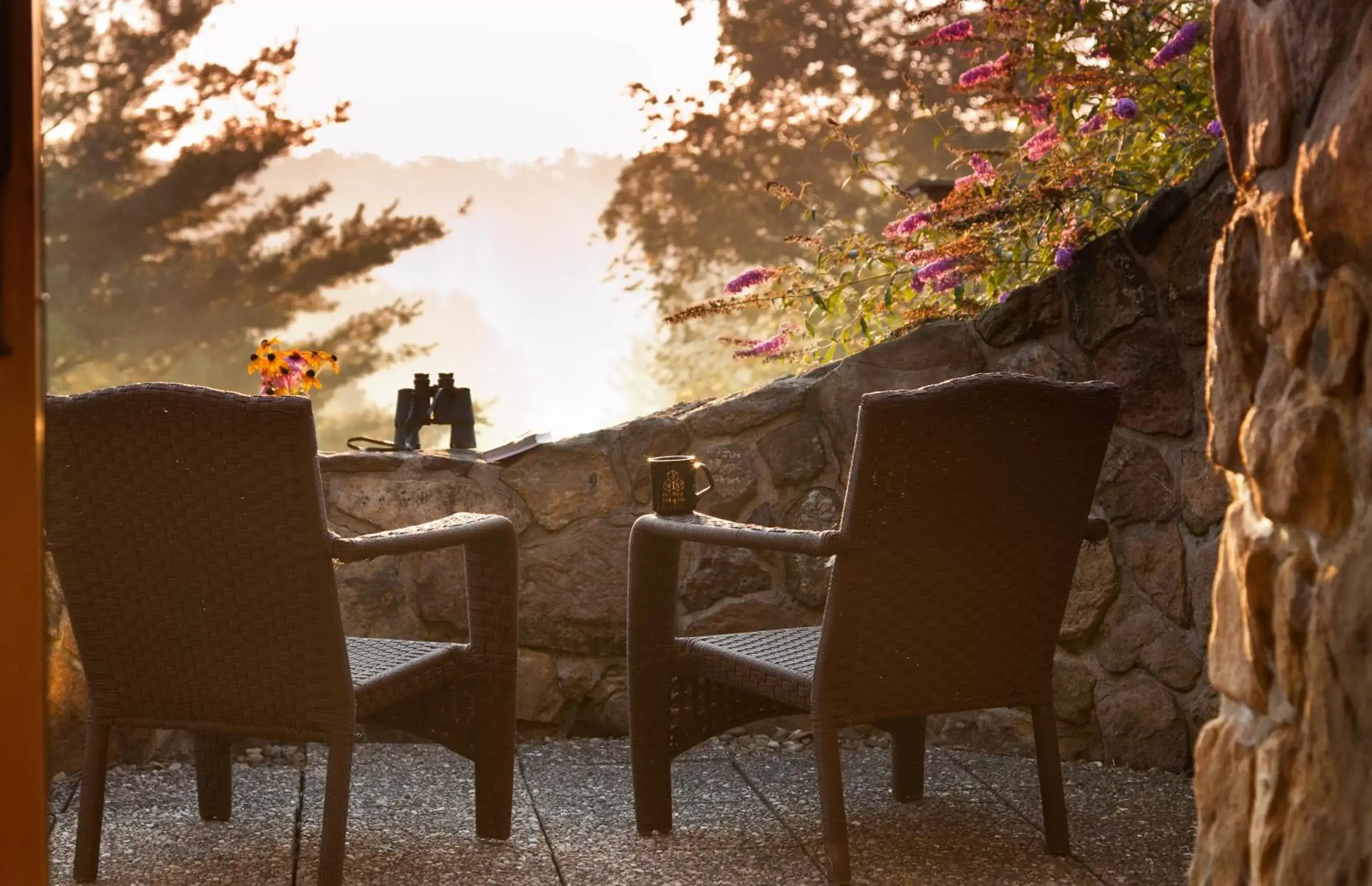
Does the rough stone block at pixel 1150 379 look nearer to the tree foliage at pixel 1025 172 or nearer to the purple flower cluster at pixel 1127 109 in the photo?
the tree foliage at pixel 1025 172

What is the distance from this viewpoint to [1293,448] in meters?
1.12

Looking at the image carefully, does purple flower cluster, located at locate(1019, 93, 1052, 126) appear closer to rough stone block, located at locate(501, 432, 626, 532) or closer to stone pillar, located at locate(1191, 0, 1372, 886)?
rough stone block, located at locate(501, 432, 626, 532)

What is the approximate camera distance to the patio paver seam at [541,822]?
2.35m

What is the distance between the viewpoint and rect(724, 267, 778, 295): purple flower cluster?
3.44m

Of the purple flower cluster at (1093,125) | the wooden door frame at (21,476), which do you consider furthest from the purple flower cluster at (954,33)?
the wooden door frame at (21,476)

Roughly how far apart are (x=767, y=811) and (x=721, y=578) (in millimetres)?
720

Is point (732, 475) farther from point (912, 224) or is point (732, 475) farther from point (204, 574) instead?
point (204, 574)

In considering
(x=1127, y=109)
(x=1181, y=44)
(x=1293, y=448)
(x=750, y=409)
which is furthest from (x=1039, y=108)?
(x=1293, y=448)

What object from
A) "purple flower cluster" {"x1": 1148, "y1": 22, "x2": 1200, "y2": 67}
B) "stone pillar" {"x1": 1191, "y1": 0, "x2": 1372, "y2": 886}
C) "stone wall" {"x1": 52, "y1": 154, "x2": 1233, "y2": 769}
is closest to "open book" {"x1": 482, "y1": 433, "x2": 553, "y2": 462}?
"stone wall" {"x1": 52, "y1": 154, "x2": 1233, "y2": 769}

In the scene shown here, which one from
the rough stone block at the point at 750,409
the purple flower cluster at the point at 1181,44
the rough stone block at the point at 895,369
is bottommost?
the rough stone block at the point at 750,409

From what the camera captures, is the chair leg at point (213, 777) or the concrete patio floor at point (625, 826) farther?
the chair leg at point (213, 777)

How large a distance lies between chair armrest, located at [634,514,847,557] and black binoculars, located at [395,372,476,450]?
44.2 inches

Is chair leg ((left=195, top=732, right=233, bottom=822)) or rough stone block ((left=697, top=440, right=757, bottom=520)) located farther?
rough stone block ((left=697, top=440, right=757, bottom=520))

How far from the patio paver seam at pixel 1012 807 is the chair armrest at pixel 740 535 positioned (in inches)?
27.5
